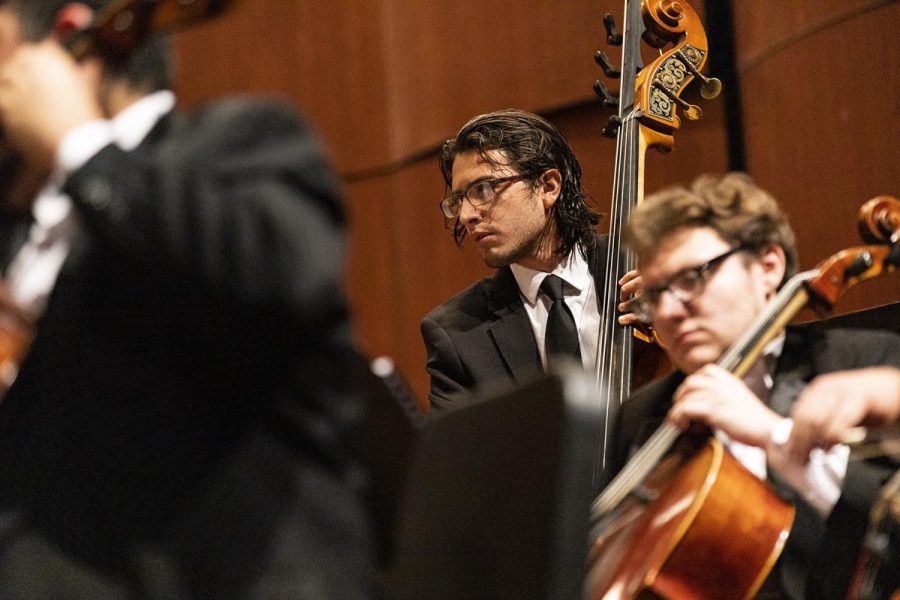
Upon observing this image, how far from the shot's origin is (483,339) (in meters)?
2.23

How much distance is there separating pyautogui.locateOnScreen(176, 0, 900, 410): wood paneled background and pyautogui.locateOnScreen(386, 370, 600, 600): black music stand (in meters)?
1.48

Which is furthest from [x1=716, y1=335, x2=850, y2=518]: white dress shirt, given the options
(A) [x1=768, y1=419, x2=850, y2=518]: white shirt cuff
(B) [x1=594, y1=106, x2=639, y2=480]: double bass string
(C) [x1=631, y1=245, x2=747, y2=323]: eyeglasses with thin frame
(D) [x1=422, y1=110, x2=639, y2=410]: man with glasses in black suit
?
(D) [x1=422, y1=110, x2=639, y2=410]: man with glasses in black suit

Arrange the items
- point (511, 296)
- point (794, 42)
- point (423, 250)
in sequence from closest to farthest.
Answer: point (511, 296), point (794, 42), point (423, 250)

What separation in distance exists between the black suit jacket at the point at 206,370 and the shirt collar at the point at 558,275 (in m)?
1.32

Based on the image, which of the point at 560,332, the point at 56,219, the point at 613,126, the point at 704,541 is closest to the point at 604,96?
the point at 613,126

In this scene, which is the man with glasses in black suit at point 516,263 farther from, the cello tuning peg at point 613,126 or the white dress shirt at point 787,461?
the white dress shirt at point 787,461

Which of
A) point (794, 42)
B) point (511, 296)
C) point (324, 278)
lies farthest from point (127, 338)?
point (794, 42)

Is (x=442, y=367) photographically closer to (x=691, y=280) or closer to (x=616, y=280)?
(x=616, y=280)

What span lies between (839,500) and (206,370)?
0.84m

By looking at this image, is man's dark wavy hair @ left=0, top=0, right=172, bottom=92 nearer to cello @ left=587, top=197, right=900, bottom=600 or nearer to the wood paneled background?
cello @ left=587, top=197, right=900, bottom=600

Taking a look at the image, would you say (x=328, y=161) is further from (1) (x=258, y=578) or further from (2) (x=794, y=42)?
(2) (x=794, y=42)

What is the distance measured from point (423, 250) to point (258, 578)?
2761 millimetres

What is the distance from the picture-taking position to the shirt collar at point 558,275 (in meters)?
2.26

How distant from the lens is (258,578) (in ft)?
2.92
